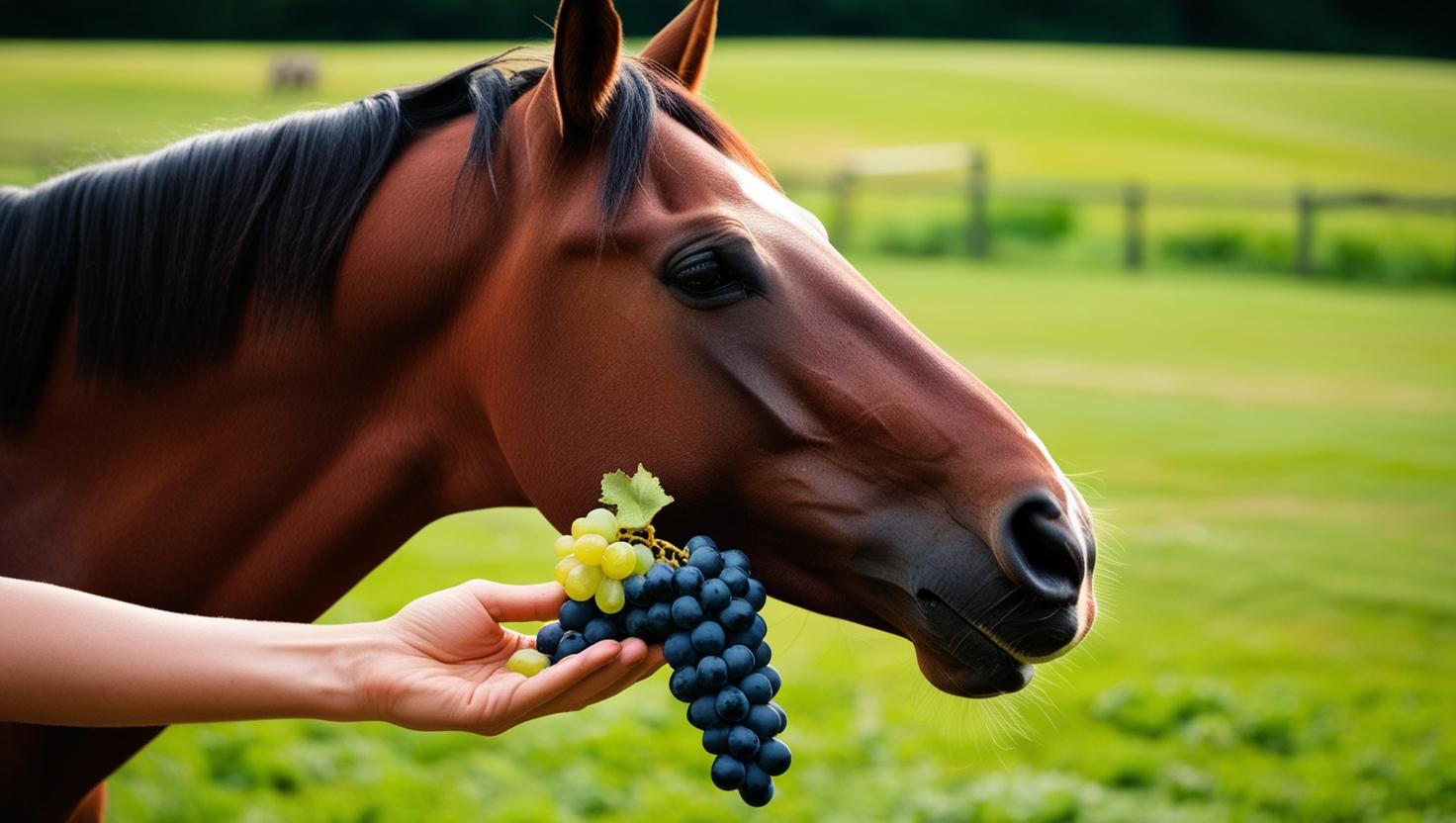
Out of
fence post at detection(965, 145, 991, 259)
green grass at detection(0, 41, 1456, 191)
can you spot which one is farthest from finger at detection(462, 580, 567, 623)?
green grass at detection(0, 41, 1456, 191)

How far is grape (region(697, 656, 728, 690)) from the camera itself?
63.1 inches

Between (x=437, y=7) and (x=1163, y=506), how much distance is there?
45667 mm

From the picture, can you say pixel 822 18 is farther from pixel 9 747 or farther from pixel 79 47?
pixel 9 747

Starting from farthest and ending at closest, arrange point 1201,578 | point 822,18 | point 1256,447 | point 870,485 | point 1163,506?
point 822,18 < point 1256,447 < point 1163,506 < point 1201,578 < point 870,485

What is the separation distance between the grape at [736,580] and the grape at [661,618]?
0.29 feet

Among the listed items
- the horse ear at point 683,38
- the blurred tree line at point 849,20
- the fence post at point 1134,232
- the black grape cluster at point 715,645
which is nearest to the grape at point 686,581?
the black grape cluster at point 715,645

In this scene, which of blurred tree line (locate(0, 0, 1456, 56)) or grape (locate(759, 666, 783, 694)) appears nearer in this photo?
grape (locate(759, 666, 783, 694))

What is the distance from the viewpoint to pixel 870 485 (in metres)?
1.76

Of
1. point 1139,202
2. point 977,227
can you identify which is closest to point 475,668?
point 977,227

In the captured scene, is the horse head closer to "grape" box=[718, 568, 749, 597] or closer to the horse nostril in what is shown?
the horse nostril

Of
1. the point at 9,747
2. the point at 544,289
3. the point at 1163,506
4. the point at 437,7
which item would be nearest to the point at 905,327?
the point at 544,289

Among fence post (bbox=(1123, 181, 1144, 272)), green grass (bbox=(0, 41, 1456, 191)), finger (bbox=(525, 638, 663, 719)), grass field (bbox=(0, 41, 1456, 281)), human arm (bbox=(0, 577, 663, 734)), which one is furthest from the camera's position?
green grass (bbox=(0, 41, 1456, 191))

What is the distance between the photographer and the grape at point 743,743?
62.9 inches

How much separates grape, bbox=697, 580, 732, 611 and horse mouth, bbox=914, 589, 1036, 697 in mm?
290
